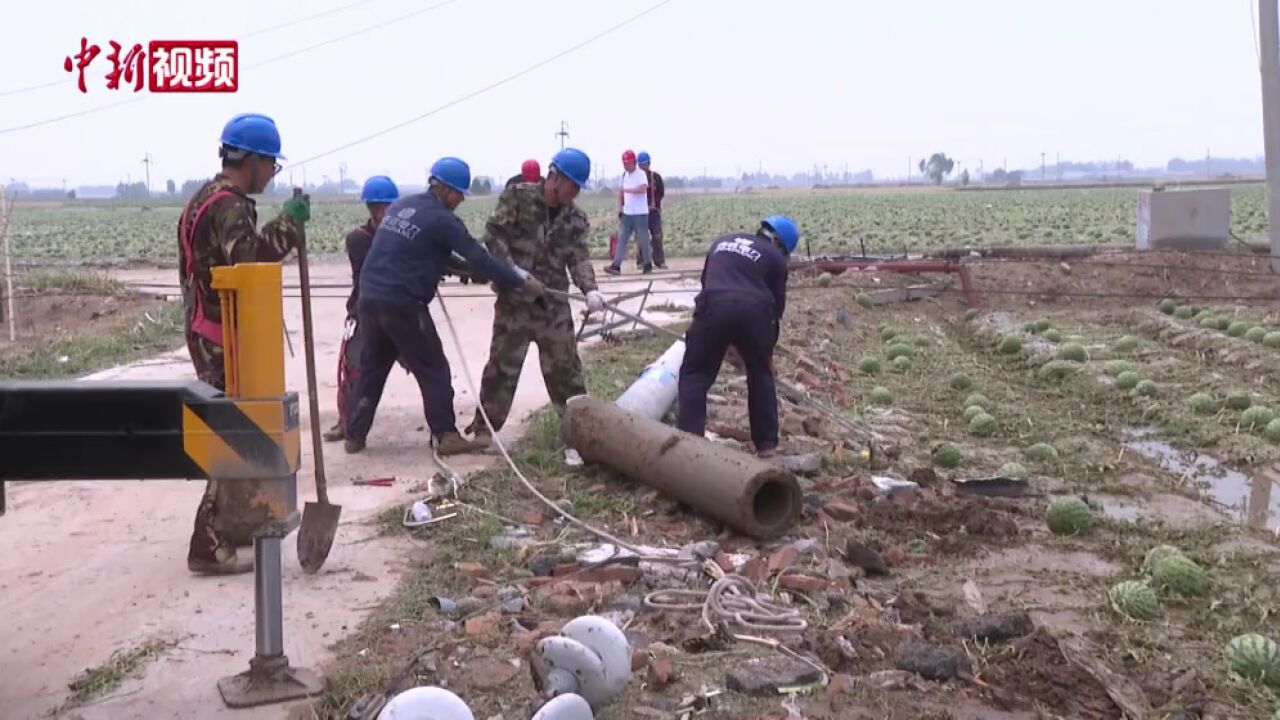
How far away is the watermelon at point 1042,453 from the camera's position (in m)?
10.0

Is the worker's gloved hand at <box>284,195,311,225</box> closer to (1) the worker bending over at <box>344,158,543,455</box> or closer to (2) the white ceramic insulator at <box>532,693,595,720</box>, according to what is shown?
(2) the white ceramic insulator at <box>532,693,595,720</box>

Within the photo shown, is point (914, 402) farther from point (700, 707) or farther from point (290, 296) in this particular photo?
point (290, 296)

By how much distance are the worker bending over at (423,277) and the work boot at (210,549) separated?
8.39ft

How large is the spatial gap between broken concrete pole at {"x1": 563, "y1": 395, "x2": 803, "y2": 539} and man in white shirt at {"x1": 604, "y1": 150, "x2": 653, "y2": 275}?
12419mm

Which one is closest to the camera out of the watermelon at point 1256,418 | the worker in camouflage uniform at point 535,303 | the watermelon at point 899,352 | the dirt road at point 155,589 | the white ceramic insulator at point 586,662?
the white ceramic insulator at point 586,662

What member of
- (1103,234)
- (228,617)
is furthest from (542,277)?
(1103,234)

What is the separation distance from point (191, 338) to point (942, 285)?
14980mm

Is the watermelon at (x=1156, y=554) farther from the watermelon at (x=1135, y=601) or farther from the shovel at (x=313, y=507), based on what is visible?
the shovel at (x=313, y=507)

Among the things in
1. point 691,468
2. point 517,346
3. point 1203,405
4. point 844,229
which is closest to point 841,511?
point 691,468

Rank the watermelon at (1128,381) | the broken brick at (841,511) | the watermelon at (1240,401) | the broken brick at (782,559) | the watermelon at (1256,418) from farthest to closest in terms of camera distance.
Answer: the watermelon at (1128,381)
the watermelon at (1240,401)
the watermelon at (1256,418)
the broken brick at (841,511)
the broken brick at (782,559)

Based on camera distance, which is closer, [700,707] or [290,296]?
[700,707]

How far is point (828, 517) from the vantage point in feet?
25.7

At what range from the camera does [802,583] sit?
6.40m

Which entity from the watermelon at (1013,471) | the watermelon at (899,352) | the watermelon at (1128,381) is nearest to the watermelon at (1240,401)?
the watermelon at (1128,381)
